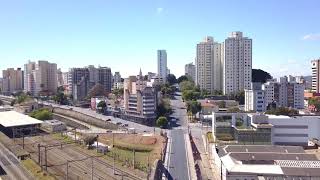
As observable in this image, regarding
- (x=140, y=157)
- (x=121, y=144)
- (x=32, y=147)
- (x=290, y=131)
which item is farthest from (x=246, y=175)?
(x=32, y=147)

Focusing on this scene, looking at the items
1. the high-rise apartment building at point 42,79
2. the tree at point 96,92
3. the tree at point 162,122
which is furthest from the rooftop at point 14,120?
the high-rise apartment building at point 42,79

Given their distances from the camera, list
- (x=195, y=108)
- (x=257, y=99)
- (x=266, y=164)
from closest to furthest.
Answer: (x=266, y=164), (x=195, y=108), (x=257, y=99)

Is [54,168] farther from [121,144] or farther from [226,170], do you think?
[226,170]

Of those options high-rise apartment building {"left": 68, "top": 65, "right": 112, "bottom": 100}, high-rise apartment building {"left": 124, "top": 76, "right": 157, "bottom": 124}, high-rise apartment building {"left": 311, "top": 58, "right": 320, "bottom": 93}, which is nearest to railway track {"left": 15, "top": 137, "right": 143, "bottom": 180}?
high-rise apartment building {"left": 124, "top": 76, "right": 157, "bottom": 124}

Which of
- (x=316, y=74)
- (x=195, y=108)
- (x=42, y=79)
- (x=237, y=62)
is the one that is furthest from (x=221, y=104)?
(x=42, y=79)

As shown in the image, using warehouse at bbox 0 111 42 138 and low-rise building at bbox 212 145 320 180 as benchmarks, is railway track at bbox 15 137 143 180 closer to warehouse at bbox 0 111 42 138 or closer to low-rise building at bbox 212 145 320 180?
warehouse at bbox 0 111 42 138

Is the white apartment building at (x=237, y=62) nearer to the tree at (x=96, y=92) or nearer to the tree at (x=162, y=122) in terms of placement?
the tree at (x=96, y=92)

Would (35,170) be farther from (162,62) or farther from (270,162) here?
(162,62)

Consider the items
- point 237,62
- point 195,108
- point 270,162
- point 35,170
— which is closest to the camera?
point 270,162
